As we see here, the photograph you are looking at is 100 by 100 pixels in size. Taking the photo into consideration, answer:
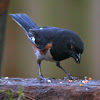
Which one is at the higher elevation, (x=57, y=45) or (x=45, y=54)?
(x=57, y=45)

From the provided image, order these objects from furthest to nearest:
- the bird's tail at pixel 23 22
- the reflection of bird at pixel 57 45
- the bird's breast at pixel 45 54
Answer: the bird's tail at pixel 23 22
the bird's breast at pixel 45 54
the reflection of bird at pixel 57 45

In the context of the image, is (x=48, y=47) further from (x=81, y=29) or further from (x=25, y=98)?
(x=81, y=29)

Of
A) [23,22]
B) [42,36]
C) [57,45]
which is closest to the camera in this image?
[57,45]

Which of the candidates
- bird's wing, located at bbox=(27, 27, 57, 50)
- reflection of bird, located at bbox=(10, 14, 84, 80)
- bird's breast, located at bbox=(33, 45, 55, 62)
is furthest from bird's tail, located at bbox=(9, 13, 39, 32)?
bird's breast, located at bbox=(33, 45, 55, 62)

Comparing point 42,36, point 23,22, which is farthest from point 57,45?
point 23,22

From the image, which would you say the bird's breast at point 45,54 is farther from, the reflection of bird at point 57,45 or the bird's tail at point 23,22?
the bird's tail at point 23,22

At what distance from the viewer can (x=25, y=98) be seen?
218 centimetres

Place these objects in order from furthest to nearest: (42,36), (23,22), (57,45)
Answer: (23,22) → (42,36) → (57,45)

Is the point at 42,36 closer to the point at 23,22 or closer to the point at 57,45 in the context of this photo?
the point at 57,45

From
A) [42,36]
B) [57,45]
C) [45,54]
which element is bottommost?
[45,54]

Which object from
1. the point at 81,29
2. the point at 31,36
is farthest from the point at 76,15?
the point at 31,36

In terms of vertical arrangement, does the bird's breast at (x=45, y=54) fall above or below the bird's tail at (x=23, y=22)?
below

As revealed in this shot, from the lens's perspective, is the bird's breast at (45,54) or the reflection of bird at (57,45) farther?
the bird's breast at (45,54)

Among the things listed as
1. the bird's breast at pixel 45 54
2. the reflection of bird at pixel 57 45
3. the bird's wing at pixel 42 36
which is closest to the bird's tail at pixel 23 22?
the bird's wing at pixel 42 36
